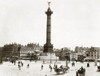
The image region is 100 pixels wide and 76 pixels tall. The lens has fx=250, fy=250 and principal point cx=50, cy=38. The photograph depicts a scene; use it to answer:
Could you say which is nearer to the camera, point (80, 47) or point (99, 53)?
point (99, 53)

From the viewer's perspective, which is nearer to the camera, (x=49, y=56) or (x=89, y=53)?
(x=49, y=56)

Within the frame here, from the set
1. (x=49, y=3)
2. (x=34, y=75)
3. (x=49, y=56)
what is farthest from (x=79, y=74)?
(x=49, y=3)

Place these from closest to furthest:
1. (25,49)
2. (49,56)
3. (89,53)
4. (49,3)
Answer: (49,56), (49,3), (89,53), (25,49)

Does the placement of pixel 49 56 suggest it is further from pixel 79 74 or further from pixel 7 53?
pixel 7 53

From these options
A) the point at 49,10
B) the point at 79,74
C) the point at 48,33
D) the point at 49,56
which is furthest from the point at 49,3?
the point at 79,74

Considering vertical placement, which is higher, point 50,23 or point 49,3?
point 49,3

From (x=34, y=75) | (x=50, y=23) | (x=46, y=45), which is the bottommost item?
(x=34, y=75)

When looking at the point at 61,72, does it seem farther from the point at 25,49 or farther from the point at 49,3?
the point at 25,49

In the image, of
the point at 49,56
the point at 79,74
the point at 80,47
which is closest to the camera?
the point at 79,74

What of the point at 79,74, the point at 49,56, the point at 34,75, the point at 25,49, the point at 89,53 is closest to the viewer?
the point at 79,74
